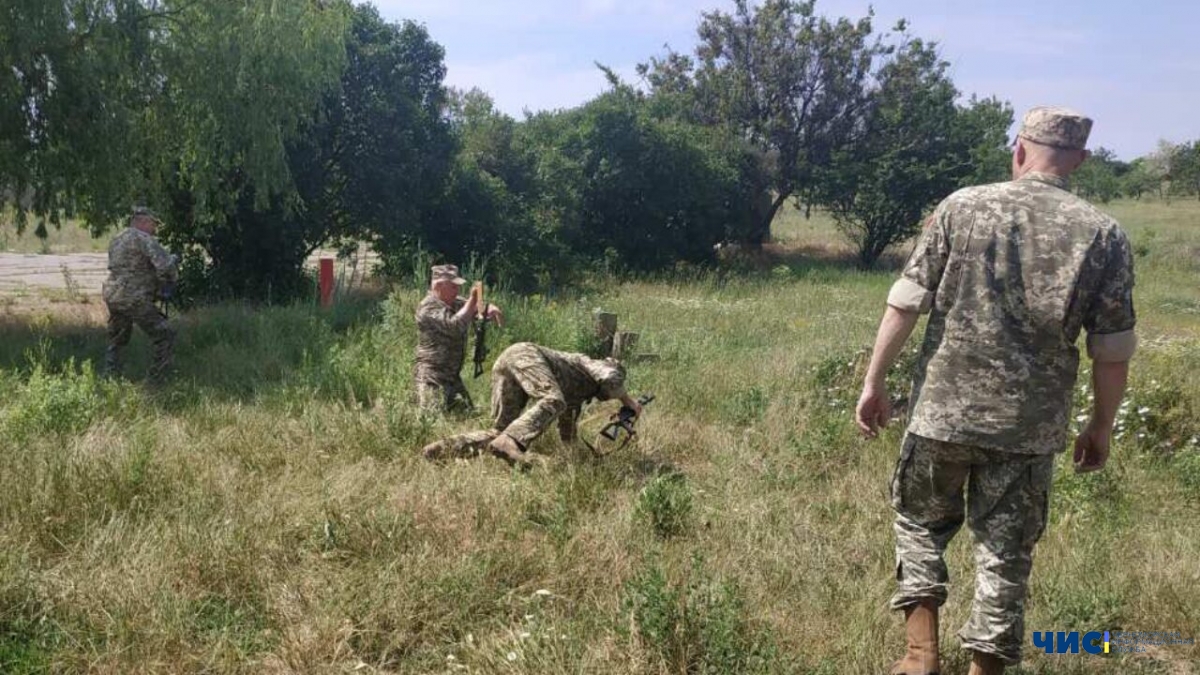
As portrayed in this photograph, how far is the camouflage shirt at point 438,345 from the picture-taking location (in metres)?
6.48

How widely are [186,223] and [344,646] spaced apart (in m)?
11.8

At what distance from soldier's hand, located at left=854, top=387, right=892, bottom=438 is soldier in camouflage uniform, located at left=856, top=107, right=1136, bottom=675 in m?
0.02

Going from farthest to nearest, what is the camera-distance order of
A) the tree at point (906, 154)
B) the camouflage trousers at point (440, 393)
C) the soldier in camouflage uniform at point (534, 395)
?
the tree at point (906, 154), the camouflage trousers at point (440, 393), the soldier in camouflage uniform at point (534, 395)

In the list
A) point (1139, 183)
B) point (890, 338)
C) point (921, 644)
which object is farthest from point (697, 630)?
point (1139, 183)

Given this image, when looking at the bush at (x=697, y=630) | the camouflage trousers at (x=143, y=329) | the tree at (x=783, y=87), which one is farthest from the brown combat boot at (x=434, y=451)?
the tree at (x=783, y=87)

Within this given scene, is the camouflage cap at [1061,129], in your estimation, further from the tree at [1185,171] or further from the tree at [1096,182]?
the tree at [1185,171]

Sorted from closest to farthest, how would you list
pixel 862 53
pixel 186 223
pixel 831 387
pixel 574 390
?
pixel 574 390, pixel 831 387, pixel 186 223, pixel 862 53

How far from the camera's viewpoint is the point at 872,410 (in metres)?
3.26

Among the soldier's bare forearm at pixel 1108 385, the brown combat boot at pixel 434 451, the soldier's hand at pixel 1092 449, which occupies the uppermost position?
the soldier's bare forearm at pixel 1108 385

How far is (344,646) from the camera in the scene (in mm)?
3246

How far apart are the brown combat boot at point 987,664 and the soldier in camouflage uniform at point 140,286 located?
7038 millimetres

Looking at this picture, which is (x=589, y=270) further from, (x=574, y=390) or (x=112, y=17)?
(x=574, y=390)

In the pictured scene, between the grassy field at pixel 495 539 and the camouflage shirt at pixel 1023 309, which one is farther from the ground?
the camouflage shirt at pixel 1023 309

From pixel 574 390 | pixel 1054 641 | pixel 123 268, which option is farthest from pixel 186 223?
pixel 1054 641
